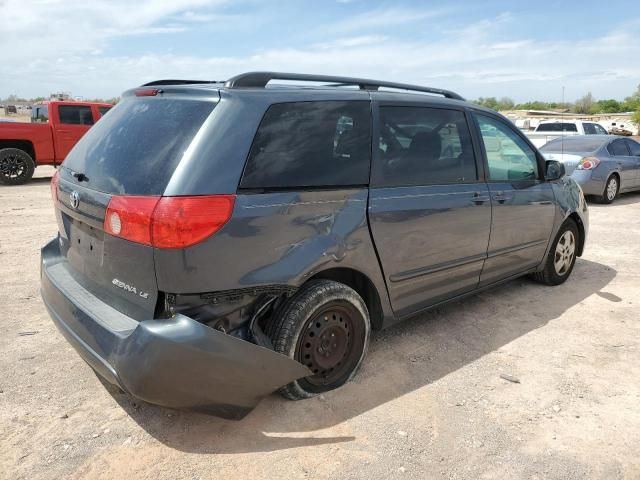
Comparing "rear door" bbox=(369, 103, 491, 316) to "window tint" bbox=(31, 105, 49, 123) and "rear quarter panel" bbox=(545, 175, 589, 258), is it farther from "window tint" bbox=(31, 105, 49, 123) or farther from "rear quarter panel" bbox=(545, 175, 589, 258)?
"window tint" bbox=(31, 105, 49, 123)

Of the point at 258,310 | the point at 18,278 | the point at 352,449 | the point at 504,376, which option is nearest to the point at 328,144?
the point at 258,310

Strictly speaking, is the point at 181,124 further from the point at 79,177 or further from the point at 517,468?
the point at 517,468

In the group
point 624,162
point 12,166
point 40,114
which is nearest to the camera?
point 624,162

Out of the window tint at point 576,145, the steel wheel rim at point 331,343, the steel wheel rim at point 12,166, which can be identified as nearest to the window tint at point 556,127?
the window tint at point 576,145

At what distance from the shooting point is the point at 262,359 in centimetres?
253

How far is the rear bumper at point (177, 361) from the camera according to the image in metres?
2.30

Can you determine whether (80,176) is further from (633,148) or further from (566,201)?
(633,148)

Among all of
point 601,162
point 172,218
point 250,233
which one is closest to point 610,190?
point 601,162

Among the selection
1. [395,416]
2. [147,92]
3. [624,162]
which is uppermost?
[147,92]

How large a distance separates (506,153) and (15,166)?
36.6 ft

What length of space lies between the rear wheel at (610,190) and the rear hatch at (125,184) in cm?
986

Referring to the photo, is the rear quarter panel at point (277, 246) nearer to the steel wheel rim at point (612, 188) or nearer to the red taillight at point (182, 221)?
the red taillight at point (182, 221)

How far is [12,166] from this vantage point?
1157 centimetres

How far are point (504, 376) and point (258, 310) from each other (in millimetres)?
1734
